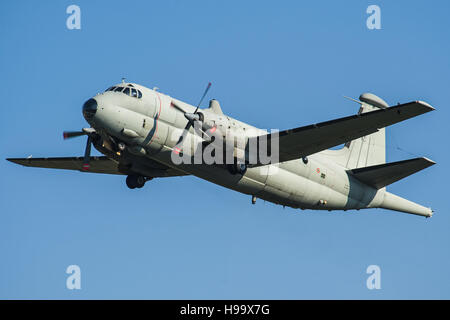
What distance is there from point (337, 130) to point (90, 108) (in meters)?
11.2

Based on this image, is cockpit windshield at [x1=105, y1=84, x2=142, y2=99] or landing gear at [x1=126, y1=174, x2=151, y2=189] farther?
landing gear at [x1=126, y1=174, x2=151, y2=189]

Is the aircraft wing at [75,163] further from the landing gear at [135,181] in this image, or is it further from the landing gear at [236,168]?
the landing gear at [236,168]

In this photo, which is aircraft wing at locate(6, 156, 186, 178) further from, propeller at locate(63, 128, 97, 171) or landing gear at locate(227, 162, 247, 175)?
landing gear at locate(227, 162, 247, 175)

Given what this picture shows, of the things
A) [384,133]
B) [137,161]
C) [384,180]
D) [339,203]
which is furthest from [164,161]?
[384,133]

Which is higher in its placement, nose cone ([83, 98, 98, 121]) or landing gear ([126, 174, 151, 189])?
nose cone ([83, 98, 98, 121])

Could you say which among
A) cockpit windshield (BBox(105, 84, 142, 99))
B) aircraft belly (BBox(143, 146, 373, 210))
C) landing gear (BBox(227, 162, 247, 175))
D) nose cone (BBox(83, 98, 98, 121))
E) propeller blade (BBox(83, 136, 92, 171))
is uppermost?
cockpit windshield (BBox(105, 84, 142, 99))

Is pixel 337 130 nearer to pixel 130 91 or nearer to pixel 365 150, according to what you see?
pixel 130 91

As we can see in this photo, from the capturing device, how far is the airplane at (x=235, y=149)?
31.2m

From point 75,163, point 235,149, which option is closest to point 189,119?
point 235,149

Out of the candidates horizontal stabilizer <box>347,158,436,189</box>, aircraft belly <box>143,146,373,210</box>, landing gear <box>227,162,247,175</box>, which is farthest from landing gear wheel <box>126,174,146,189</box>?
horizontal stabilizer <box>347,158,436,189</box>

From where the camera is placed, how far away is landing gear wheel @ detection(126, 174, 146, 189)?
35.8m

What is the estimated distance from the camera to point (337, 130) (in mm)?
32125

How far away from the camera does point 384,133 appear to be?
43500 millimetres

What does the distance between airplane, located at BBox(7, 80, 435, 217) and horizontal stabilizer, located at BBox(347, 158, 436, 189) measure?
0.05 metres
